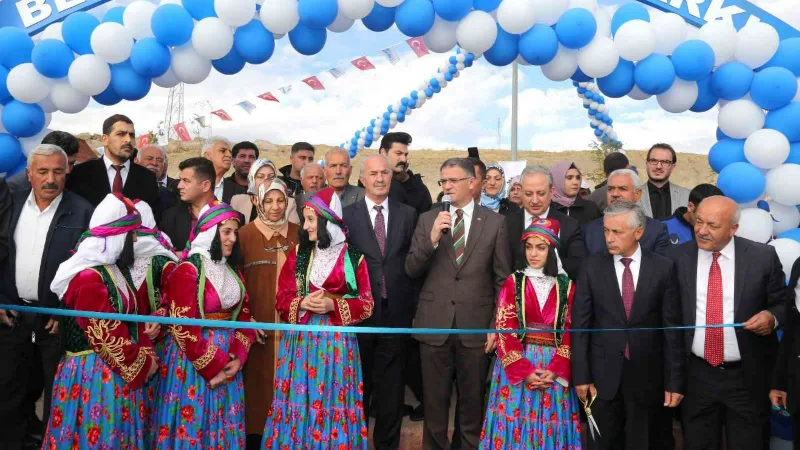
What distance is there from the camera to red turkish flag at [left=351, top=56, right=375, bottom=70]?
12055 mm

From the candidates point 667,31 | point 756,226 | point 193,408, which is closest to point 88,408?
point 193,408

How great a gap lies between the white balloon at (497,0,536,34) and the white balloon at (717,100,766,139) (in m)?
1.58

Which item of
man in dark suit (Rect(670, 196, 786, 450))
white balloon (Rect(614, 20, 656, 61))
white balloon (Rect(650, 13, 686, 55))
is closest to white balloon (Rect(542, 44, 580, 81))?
white balloon (Rect(614, 20, 656, 61))

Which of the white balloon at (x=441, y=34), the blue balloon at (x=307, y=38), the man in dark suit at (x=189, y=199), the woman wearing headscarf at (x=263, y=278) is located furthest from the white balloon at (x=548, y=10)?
the man in dark suit at (x=189, y=199)

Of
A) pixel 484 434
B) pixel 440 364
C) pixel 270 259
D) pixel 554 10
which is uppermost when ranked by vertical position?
pixel 554 10

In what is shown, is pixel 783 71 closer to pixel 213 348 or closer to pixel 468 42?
pixel 468 42

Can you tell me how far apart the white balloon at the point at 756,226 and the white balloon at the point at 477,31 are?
7.00 feet

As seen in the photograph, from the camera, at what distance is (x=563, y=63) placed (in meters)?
5.13

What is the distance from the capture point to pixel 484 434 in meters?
3.91

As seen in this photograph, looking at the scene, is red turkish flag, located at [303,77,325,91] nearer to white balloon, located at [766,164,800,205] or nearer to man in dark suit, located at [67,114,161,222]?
man in dark suit, located at [67,114,161,222]

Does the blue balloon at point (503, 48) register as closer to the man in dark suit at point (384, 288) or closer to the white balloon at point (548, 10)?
the white balloon at point (548, 10)

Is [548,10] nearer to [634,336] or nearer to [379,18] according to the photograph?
[379,18]

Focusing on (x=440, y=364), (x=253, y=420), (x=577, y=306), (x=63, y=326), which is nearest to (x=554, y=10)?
(x=577, y=306)

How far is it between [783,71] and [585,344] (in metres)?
2.70
